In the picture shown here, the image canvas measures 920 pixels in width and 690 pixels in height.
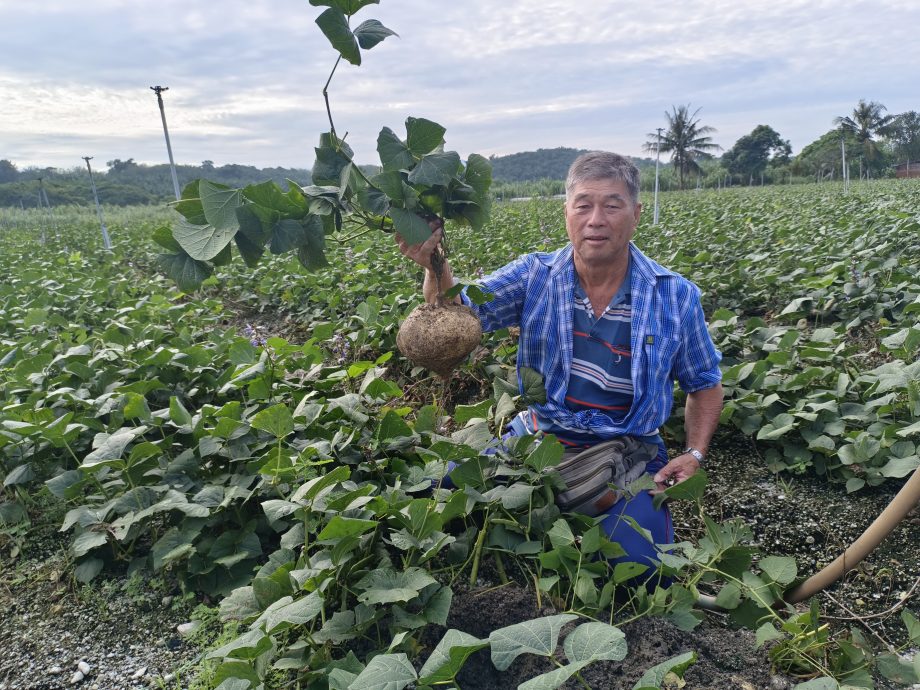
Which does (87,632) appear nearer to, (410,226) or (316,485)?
(316,485)

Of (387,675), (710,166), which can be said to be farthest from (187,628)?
(710,166)

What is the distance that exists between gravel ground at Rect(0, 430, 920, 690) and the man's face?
106 centimetres

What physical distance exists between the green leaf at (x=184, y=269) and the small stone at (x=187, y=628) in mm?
893

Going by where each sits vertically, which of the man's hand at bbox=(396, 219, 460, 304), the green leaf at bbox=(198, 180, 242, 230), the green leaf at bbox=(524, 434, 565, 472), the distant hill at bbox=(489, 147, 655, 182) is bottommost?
the green leaf at bbox=(524, 434, 565, 472)

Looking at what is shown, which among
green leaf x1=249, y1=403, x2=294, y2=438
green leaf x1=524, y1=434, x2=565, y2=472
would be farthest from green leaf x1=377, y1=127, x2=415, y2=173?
green leaf x1=524, y1=434, x2=565, y2=472

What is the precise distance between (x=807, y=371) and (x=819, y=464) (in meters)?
0.41

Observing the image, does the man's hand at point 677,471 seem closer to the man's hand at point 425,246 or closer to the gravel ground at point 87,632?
the man's hand at point 425,246

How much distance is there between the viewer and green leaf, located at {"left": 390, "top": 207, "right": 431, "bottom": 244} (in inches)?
65.9

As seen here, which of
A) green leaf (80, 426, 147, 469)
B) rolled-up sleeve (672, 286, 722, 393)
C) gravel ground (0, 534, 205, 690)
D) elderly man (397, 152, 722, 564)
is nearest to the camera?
gravel ground (0, 534, 205, 690)

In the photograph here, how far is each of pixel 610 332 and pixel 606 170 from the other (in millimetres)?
517

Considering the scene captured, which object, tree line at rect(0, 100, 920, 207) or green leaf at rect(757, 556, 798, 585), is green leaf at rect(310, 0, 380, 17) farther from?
tree line at rect(0, 100, 920, 207)

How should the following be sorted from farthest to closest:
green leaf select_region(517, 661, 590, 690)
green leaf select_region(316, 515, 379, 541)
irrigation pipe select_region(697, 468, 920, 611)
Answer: irrigation pipe select_region(697, 468, 920, 611) < green leaf select_region(316, 515, 379, 541) < green leaf select_region(517, 661, 590, 690)

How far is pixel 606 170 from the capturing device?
1.96m

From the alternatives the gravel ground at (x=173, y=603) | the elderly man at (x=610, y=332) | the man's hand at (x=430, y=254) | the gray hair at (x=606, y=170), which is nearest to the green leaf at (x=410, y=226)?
the man's hand at (x=430, y=254)
